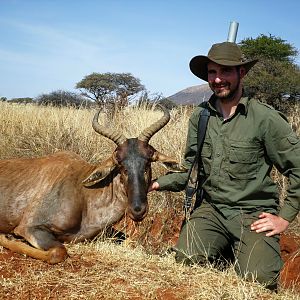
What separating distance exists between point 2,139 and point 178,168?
590 cm

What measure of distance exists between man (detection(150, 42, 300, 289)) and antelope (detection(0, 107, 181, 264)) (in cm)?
42

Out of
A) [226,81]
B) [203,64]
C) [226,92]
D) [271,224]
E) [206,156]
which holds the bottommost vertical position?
[271,224]

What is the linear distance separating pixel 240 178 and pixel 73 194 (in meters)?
1.97

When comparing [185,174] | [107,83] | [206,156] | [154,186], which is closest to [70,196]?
[154,186]

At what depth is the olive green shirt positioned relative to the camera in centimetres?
456

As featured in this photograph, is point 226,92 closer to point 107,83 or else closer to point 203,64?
point 203,64

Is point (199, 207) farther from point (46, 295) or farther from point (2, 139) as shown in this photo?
point (2, 139)

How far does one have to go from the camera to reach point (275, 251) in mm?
4613

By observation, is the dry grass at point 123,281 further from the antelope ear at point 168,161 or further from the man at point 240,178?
the antelope ear at point 168,161

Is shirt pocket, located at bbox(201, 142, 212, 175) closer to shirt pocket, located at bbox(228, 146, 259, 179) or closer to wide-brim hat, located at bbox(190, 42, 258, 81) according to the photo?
shirt pocket, located at bbox(228, 146, 259, 179)

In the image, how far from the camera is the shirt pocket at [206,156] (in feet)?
16.6

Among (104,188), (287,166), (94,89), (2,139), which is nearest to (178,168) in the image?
(104,188)

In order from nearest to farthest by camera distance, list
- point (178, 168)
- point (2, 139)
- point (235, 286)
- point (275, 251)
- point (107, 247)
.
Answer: point (235, 286)
point (275, 251)
point (107, 247)
point (178, 168)
point (2, 139)

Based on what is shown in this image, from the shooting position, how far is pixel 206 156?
509 centimetres
